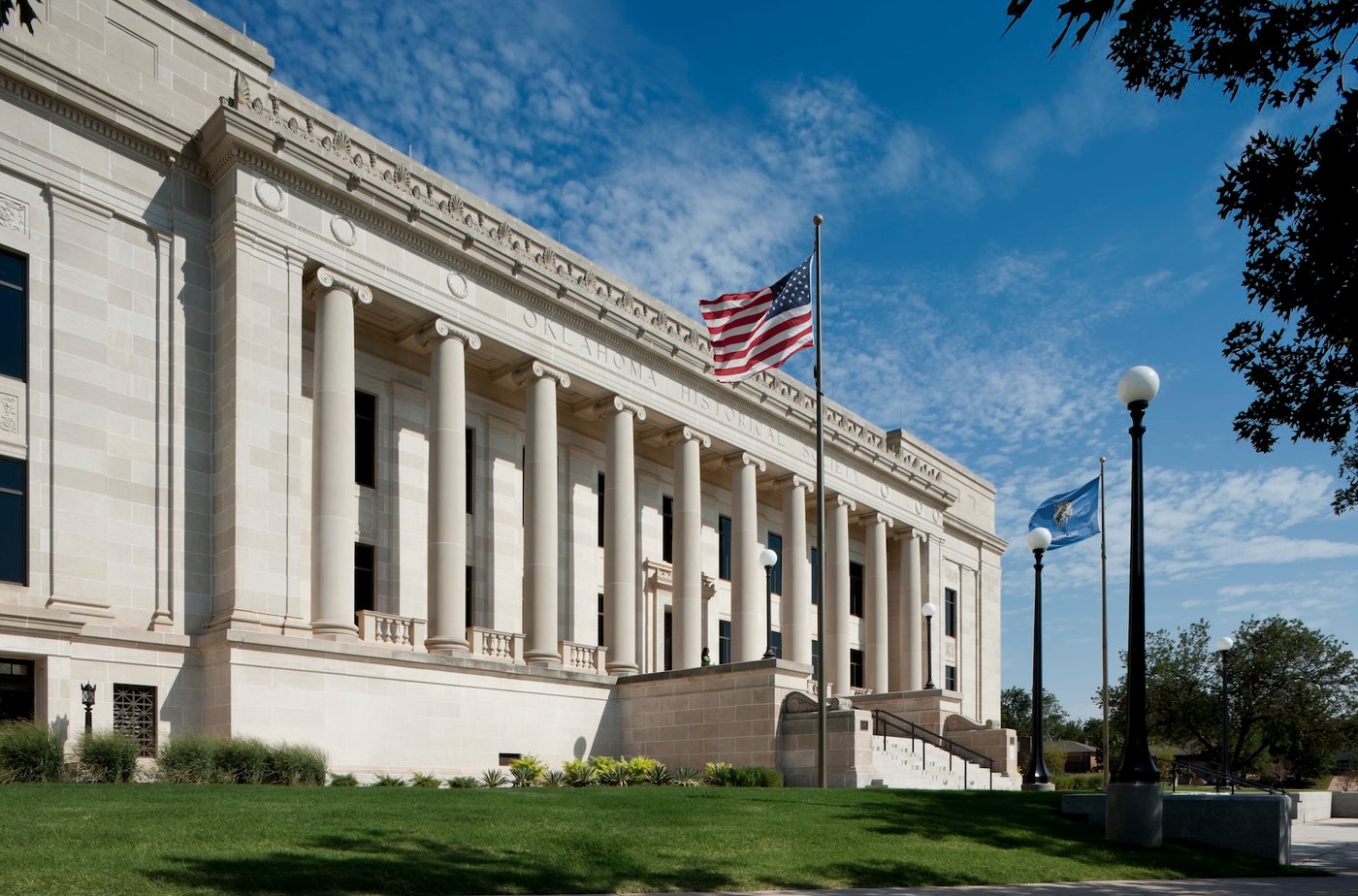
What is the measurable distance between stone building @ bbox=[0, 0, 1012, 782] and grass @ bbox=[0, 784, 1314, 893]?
25.9 feet

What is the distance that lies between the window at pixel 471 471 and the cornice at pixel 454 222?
15.6ft

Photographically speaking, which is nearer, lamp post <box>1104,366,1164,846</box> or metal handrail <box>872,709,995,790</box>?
lamp post <box>1104,366,1164,846</box>

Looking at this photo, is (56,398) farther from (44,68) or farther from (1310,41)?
(1310,41)

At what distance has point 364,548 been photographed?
31109 mm

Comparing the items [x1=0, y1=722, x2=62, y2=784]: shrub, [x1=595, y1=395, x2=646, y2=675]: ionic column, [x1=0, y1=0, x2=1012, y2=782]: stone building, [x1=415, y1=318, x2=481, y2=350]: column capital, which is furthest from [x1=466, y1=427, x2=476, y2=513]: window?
[x1=0, y1=722, x2=62, y2=784]: shrub

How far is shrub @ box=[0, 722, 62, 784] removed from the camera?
19047 mm

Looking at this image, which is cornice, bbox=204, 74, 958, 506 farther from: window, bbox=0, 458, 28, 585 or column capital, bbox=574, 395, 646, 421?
window, bbox=0, 458, 28, 585

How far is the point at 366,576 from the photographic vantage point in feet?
102

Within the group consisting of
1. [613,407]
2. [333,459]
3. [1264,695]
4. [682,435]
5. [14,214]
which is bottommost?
[1264,695]

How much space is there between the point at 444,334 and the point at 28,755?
14573 millimetres

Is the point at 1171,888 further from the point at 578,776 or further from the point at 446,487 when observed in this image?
the point at 446,487

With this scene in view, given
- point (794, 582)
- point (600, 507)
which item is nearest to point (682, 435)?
point (600, 507)

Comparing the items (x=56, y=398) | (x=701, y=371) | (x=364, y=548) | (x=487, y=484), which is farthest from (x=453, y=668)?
(x=701, y=371)

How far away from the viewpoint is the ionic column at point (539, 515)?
3180 cm
